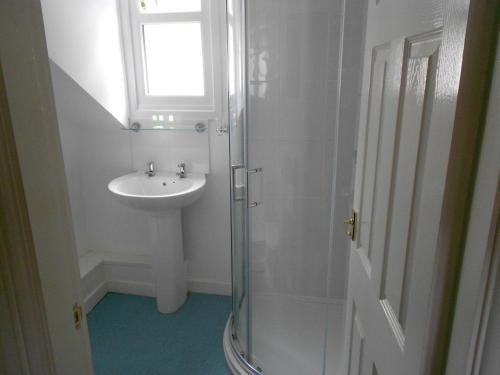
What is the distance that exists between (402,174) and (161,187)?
6.15ft

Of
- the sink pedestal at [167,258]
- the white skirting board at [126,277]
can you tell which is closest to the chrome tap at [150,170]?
the sink pedestal at [167,258]

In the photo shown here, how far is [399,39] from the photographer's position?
31.0 inches

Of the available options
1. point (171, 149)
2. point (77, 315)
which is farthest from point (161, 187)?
point (77, 315)

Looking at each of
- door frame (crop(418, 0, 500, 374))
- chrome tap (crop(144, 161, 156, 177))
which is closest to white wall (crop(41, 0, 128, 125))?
chrome tap (crop(144, 161, 156, 177))

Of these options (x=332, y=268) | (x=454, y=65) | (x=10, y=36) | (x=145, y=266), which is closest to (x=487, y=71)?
(x=454, y=65)

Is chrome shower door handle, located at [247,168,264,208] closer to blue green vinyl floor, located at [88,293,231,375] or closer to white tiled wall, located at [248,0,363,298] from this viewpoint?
white tiled wall, located at [248,0,363,298]

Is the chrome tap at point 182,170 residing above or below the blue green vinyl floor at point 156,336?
above

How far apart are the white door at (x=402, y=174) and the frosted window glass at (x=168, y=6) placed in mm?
1528

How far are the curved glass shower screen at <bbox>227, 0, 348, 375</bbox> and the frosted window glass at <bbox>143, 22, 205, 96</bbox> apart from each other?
40 cm

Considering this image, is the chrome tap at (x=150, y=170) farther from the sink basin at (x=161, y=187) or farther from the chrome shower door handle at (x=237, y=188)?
the chrome shower door handle at (x=237, y=188)

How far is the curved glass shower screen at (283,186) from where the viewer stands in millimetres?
1835

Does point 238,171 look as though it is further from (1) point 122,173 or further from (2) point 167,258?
(1) point 122,173

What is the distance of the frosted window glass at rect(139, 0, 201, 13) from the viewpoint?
2246 millimetres

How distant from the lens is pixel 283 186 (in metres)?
2.04
